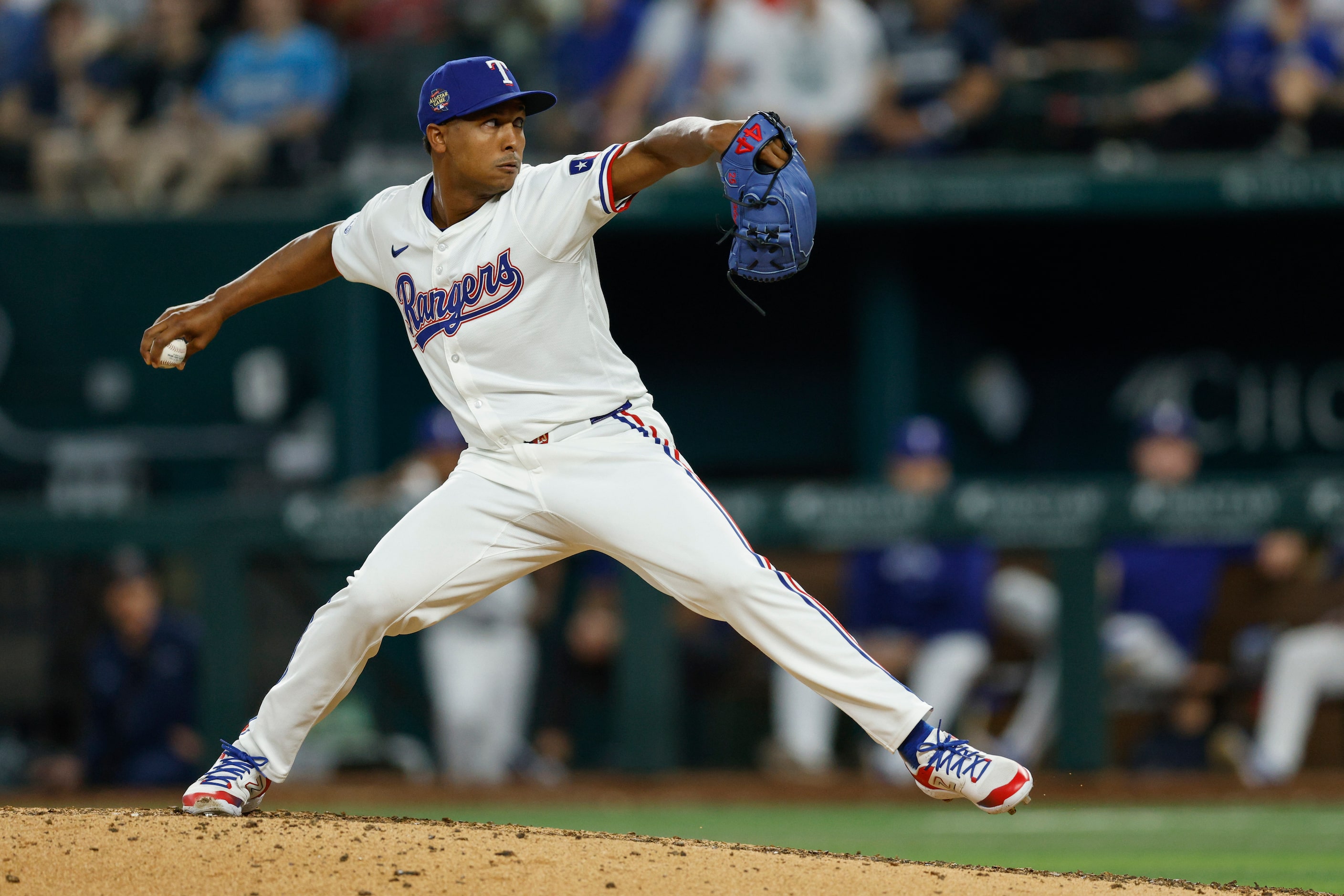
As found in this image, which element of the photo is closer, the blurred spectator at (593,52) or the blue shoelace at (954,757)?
the blue shoelace at (954,757)

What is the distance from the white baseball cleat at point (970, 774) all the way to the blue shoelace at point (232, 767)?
159cm

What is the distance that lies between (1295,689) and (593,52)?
5.25 m

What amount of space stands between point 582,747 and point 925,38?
4235 millimetres

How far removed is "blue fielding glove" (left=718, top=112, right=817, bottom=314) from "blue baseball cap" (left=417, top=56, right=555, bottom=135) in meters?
0.60

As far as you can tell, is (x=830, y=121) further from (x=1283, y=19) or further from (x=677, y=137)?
(x=677, y=137)

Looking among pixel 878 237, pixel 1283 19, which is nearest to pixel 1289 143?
pixel 1283 19

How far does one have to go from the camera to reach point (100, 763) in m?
8.66

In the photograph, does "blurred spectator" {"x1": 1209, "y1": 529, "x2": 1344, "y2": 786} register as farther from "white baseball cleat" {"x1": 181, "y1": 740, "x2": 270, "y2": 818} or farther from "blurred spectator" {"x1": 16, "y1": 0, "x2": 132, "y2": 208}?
"blurred spectator" {"x1": 16, "y1": 0, "x2": 132, "y2": 208}

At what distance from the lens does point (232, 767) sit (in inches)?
175

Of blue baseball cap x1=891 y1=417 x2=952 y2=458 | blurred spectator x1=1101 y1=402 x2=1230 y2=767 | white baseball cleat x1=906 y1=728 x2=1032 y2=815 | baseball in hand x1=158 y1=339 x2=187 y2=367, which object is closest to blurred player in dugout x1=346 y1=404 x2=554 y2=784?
blue baseball cap x1=891 y1=417 x2=952 y2=458

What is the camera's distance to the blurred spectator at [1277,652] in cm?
808

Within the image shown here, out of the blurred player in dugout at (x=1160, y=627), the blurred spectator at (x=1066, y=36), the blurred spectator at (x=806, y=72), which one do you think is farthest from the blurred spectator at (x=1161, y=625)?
the blurred spectator at (x=806, y=72)

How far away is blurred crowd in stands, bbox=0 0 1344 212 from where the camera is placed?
31.6 feet

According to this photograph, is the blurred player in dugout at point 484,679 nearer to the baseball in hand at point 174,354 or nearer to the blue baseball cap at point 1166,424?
the blue baseball cap at point 1166,424
